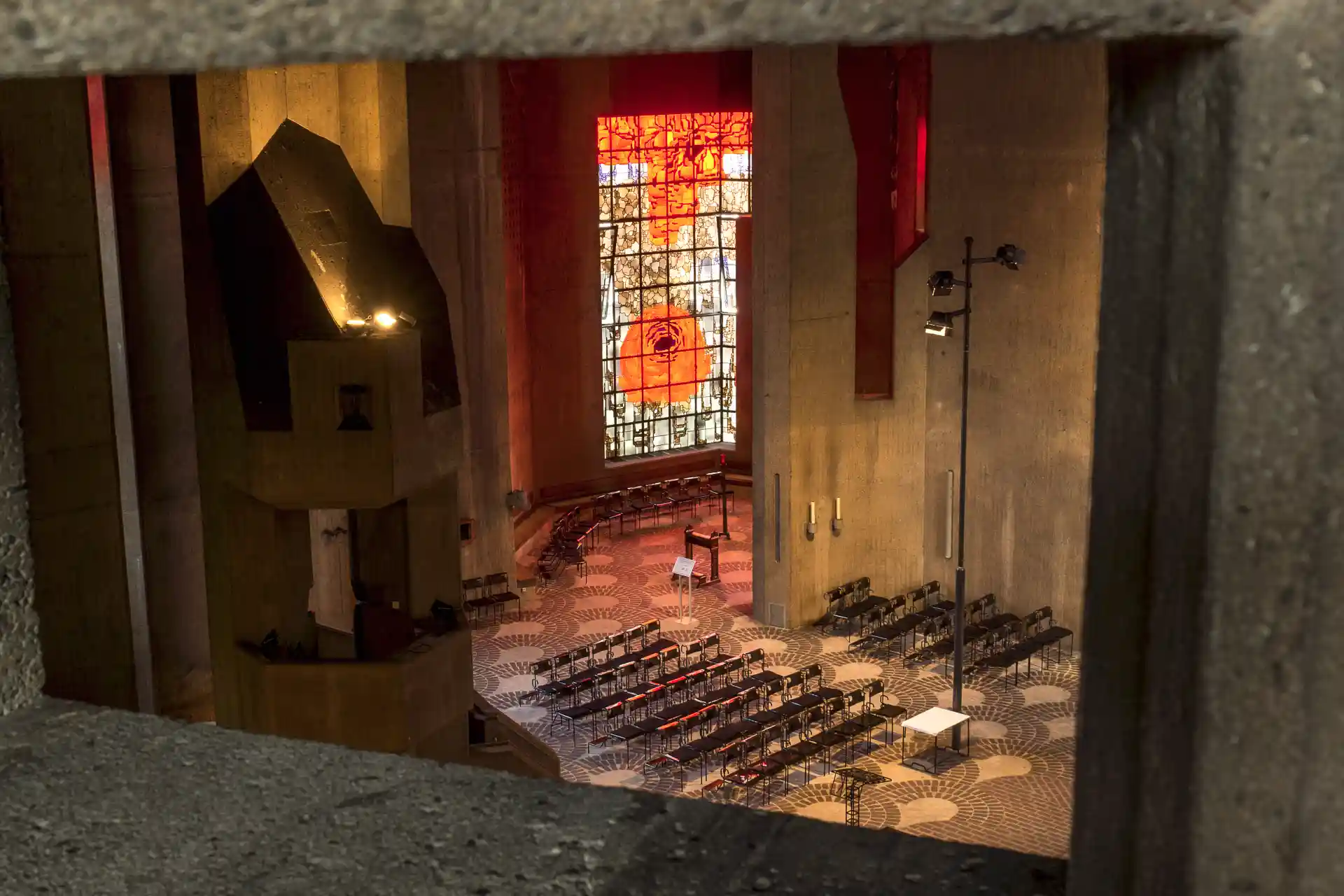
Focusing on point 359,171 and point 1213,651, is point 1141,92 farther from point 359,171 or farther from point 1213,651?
point 359,171

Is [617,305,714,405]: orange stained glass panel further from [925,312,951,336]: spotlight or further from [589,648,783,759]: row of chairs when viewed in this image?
[925,312,951,336]: spotlight

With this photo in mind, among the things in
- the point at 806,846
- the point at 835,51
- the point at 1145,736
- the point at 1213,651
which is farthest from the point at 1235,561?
the point at 835,51

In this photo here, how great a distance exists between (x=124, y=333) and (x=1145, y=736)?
1200cm

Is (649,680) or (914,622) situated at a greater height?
(914,622)

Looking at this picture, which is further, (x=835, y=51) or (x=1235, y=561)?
Answer: (x=835, y=51)

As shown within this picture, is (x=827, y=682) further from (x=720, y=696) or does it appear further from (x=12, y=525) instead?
(x=12, y=525)

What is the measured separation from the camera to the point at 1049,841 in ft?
38.8

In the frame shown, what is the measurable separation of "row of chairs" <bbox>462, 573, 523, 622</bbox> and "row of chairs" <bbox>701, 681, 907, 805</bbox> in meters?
5.05

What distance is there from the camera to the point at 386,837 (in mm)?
1733

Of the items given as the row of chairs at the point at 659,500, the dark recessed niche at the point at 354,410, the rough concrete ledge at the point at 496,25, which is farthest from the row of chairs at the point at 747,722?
the rough concrete ledge at the point at 496,25

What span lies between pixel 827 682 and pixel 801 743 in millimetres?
2626

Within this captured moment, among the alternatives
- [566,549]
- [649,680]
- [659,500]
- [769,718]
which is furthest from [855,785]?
[659,500]

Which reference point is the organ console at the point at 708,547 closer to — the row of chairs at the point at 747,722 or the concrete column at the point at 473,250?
the concrete column at the point at 473,250

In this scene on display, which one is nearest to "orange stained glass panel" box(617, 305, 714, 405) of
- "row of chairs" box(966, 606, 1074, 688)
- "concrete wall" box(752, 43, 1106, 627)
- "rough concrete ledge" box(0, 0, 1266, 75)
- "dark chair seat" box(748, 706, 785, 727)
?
"concrete wall" box(752, 43, 1106, 627)
